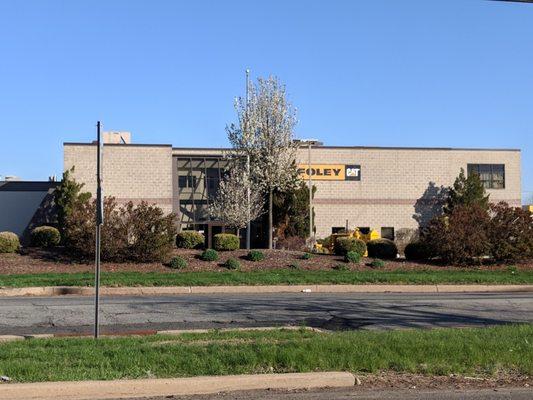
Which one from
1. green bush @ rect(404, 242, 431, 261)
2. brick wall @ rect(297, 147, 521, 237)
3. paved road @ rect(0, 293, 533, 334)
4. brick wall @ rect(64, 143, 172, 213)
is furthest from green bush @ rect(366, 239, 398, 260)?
brick wall @ rect(64, 143, 172, 213)

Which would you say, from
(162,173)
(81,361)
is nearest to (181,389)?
(81,361)

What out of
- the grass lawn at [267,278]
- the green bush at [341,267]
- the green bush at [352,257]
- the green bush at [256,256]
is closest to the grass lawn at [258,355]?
the grass lawn at [267,278]

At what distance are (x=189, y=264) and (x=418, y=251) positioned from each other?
11261mm

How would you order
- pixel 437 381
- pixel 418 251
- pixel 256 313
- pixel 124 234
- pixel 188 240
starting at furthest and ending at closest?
pixel 188 240 < pixel 418 251 < pixel 124 234 < pixel 256 313 < pixel 437 381

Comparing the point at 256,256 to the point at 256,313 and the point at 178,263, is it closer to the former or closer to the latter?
the point at 178,263

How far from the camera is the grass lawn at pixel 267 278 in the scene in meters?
21.7

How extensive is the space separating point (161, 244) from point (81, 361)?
60.5 feet

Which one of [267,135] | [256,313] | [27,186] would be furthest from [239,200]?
[256,313]

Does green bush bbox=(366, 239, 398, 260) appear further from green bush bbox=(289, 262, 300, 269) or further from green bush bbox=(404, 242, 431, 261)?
green bush bbox=(289, 262, 300, 269)

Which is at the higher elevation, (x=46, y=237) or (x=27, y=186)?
(x=27, y=186)

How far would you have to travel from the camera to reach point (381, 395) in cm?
740

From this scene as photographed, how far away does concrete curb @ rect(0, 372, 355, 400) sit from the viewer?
22.7 ft

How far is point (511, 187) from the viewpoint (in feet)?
164

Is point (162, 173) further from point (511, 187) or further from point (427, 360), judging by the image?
point (427, 360)
